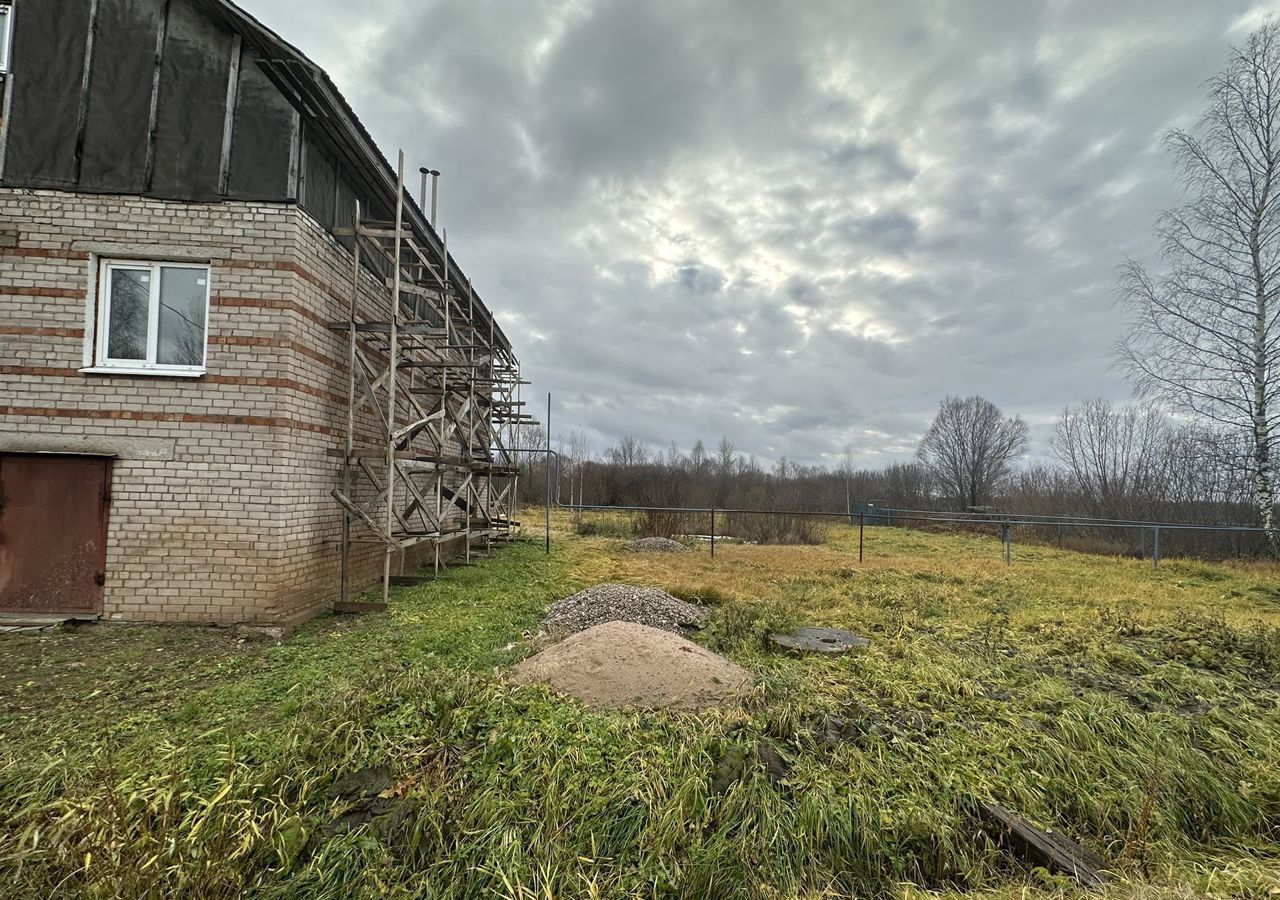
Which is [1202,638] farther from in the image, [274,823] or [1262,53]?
[1262,53]

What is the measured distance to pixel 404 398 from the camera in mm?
10141

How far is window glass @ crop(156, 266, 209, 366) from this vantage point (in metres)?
6.41

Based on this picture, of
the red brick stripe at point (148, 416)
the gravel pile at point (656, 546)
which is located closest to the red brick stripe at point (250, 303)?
the red brick stripe at point (148, 416)

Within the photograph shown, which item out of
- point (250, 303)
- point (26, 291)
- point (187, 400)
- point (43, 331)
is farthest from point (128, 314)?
point (250, 303)

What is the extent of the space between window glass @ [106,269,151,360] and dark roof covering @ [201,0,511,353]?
9.41 feet

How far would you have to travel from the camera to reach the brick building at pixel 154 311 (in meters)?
6.11

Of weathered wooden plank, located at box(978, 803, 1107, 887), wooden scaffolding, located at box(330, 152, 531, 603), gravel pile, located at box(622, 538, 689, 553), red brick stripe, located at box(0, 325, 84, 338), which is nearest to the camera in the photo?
weathered wooden plank, located at box(978, 803, 1107, 887)

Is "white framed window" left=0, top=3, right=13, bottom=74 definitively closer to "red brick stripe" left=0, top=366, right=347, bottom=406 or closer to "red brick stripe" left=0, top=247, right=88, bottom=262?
"red brick stripe" left=0, top=247, right=88, bottom=262

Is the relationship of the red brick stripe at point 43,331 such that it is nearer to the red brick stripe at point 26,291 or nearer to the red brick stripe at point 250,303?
the red brick stripe at point 26,291

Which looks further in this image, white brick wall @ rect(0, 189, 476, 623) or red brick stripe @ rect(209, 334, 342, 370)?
red brick stripe @ rect(209, 334, 342, 370)

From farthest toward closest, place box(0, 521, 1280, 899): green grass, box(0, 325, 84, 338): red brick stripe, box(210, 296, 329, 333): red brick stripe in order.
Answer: box(210, 296, 329, 333): red brick stripe < box(0, 325, 84, 338): red brick stripe < box(0, 521, 1280, 899): green grass

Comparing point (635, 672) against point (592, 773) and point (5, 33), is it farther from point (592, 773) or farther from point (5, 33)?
point (5, 33)

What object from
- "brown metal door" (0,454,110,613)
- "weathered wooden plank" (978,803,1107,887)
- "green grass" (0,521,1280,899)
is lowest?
"weathered wooden plank" (978,803,1107,887)

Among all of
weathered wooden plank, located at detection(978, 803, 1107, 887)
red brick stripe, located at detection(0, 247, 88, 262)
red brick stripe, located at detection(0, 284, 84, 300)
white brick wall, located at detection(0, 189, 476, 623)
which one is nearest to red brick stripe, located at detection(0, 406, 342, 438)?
white brick wall, located at detection(0, 189, 476, 623)
